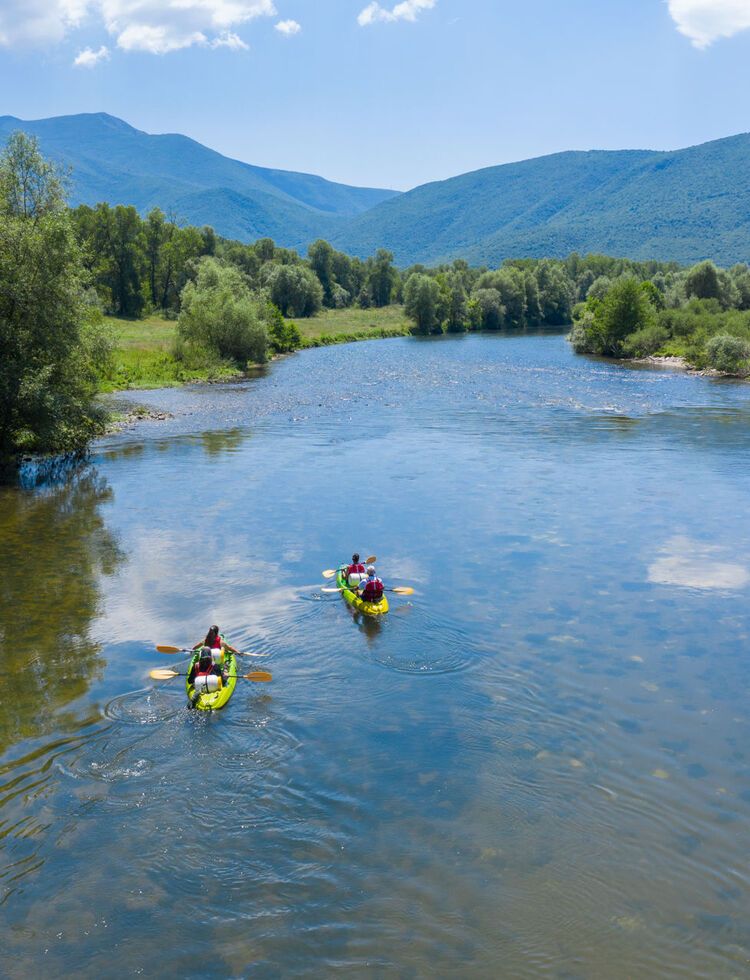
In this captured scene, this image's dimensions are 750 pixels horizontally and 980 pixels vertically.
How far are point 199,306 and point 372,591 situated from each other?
5601 cm

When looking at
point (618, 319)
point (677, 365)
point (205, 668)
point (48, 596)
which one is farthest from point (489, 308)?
point (205, 668)

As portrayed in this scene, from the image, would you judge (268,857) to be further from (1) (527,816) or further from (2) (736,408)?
(2) (736,408)

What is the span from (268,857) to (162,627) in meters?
8.58

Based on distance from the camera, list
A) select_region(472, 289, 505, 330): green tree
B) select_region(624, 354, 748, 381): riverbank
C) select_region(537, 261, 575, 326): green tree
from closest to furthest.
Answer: select_region(624, 354, 748, 381): riverbank < select_region(472, 289, 505, 330): green tree < select_region(537, 261, 575, 326): green tree

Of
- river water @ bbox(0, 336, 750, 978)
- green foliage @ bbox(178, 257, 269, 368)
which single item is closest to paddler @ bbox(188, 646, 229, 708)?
river water @ bbox(0, 336, 750, 978)

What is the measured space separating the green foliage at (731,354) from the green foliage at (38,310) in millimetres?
53719

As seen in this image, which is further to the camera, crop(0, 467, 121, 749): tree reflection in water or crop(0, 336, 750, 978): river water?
crop(0, 467, 121, 749): tree reflection in water

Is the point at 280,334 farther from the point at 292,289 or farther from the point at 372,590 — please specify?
the point at 372,590

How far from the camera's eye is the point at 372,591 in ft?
63.0

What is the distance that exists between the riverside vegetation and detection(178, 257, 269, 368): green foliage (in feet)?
0.47

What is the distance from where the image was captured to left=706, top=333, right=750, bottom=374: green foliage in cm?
6719

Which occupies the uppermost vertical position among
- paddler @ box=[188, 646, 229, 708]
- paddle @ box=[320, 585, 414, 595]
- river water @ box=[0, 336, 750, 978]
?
paddler @ box=[188, 646, 229, 708]

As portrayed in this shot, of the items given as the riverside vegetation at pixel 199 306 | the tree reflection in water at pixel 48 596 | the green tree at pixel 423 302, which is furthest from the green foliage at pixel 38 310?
the green tree at pixel 423 302

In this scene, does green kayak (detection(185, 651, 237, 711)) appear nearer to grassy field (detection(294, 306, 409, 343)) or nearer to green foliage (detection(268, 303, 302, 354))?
green foliage (detection(268, 303, 302, 354))
